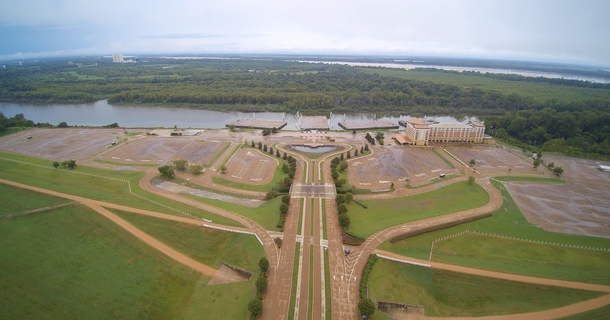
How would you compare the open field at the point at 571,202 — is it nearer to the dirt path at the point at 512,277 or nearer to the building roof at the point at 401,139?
the dirt path at the point at 512,277

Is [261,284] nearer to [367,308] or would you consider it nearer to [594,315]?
[367,308]

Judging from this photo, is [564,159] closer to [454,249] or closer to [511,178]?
[511,178]

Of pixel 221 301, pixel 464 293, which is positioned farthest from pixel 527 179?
pixel 221 301

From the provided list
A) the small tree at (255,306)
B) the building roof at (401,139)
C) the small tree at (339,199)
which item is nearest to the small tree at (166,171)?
the small tree at (339,199)

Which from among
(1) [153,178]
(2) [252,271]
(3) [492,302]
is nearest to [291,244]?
(2) [252,271]

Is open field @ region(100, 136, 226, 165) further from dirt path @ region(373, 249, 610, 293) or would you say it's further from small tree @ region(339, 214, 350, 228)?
dirt path @ region(373, 249, 610, 293)

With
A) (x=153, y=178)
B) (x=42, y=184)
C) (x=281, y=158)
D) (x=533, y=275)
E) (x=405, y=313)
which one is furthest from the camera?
(x=281, y=158)
